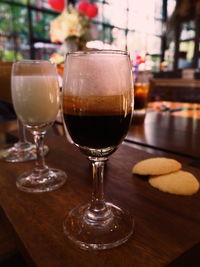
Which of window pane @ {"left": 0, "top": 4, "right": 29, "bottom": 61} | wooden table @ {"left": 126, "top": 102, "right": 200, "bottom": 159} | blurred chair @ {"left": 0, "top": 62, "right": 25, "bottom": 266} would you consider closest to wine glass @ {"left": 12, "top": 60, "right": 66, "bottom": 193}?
blurred chair @ {"left": 0, "top": 62, "right": 25, "bottom": 266}

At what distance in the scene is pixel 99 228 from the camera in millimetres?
433

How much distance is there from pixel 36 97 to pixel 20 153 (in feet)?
0.89

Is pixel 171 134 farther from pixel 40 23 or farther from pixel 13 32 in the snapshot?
pixel 40 23

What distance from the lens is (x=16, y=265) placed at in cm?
72

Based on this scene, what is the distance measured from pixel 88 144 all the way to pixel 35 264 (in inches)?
7.5

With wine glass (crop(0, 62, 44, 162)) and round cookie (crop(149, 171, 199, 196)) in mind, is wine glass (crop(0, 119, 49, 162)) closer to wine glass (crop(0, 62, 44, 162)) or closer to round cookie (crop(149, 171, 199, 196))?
wine glass (crop(0, 62, 44, 162))

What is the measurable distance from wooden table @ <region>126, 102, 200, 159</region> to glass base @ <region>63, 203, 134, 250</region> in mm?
376

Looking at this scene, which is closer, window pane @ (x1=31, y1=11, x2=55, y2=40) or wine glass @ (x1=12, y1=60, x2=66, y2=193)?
wine glass @ (x1=12, y1=60, x2=66, y2=193)

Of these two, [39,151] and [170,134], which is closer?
[39,151]

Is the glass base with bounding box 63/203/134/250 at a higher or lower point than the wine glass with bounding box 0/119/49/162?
lower

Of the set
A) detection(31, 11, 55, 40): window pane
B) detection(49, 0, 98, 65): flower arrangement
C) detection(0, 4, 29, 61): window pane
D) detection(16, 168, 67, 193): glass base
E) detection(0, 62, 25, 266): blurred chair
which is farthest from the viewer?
detection(31, 11, 55, 40): window pane

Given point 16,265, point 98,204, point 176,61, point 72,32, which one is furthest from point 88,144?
point 176,61

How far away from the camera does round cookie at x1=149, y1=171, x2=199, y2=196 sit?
516mm

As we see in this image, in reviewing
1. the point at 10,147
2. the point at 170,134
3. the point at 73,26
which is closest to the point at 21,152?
the point at 10,147
